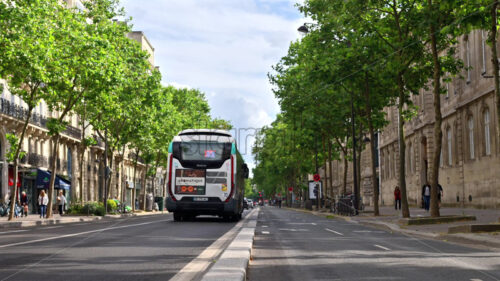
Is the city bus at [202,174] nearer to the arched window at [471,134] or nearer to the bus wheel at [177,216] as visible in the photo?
the bus wheel at [177,216]

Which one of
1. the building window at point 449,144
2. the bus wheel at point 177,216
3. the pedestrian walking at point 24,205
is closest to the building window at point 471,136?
the building window at point 449,144

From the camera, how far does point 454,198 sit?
144ft

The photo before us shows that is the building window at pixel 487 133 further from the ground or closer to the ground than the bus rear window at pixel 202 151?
further from the ground

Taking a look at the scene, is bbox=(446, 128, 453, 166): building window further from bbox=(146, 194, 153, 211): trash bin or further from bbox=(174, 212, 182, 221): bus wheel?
bbox=(146, 194, 153, 211): trash bin

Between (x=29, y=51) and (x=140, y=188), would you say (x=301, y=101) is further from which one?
(x=140, y=188)

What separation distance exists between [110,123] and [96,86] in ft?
54.5

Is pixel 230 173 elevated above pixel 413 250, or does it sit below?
above

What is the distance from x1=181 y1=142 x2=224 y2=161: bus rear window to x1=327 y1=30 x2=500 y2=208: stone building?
35.6ft

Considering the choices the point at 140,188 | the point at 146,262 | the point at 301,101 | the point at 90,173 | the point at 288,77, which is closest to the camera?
the point at 146,262

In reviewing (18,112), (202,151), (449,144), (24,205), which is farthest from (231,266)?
(18,112)

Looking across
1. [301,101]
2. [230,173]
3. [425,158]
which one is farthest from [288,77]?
[230,173]

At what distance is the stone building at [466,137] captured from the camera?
1473 inches

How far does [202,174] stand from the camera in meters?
28.2

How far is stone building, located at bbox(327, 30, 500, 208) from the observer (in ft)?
123
